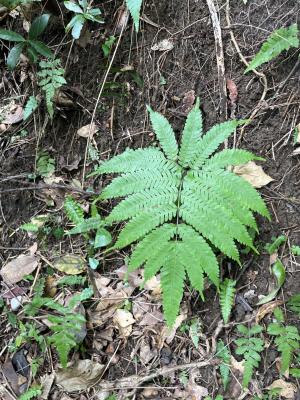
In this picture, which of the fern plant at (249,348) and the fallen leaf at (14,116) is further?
the fallen leaf at (14,116)

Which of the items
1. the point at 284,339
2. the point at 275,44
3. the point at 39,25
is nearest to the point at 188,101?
the point at 275,44

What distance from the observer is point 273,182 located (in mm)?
2562

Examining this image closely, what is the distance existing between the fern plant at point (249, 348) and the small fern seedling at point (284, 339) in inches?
3.5

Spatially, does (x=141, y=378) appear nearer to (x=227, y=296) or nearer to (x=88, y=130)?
(x=227, y=296)

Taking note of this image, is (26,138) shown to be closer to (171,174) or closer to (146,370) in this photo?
(171,174)

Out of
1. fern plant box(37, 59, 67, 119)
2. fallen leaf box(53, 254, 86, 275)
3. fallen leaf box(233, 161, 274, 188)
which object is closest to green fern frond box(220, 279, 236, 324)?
fallen leaf box(233, 161, 274, 188)

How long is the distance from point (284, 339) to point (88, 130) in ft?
6.13

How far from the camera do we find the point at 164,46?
292 centimetres

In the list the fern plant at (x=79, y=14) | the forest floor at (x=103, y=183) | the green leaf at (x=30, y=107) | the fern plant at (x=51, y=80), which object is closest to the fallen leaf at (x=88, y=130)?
the forest floor at (x=103, y=183)

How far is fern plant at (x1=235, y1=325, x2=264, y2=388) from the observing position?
233cm

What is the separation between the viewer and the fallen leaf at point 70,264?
2.93m

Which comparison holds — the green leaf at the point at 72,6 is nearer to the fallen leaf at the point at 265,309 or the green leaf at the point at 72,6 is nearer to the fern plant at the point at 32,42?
the fern plant at the point at 32,42

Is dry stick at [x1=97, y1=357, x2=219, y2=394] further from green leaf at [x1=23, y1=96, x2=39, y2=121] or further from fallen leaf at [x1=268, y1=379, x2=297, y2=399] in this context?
green leaf at [x1=23, y1=96, x2=39, y2=121]

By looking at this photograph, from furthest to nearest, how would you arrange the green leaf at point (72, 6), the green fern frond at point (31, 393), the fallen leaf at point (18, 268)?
1. the fallen leaf at point (18, 268)
2. the green leaf at point (72, 6)
3. the green fern frond at point (31, 393)
